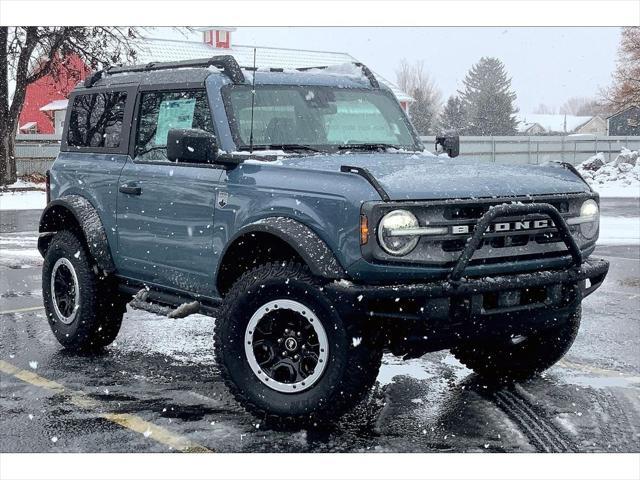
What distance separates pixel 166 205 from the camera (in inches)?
234

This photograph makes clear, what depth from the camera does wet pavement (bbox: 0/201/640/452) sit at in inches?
189

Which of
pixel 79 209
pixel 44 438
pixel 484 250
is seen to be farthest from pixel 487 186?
pixel 79 209

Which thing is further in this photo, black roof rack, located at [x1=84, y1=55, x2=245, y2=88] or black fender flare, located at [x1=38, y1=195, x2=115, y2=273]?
black fender flare, located at [x1=38, y1=195, x2=115, y2=273]

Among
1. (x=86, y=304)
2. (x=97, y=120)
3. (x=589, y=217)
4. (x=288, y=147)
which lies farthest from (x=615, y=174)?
(x=288, y=147)

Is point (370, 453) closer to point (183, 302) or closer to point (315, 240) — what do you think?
point (315, 240)

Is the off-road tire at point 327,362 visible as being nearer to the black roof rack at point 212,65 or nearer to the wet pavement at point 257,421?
the wet pavement at point 257,421

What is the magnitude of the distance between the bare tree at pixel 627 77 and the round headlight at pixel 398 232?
35.3 m

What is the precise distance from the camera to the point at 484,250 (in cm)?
486

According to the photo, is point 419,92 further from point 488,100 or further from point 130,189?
point 130,189

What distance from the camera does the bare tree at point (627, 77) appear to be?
37719mm

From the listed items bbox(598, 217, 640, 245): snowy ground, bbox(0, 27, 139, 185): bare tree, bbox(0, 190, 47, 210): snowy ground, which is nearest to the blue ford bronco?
bbox(598, 217, 640, 245): snowy ground

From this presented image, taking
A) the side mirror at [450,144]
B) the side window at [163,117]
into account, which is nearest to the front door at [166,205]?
the side window at [163,117]

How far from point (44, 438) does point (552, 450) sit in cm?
266

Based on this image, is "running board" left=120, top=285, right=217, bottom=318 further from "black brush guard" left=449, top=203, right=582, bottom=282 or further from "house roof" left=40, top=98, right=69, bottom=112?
"house roof" left=40, top=98, right=69, bottom=112
